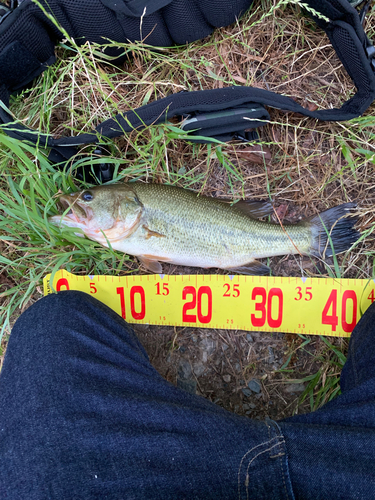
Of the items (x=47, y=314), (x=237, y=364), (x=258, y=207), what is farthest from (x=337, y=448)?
(x=47, y=314)

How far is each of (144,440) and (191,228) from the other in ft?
4.92

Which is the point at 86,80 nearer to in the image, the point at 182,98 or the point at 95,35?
the point at 95,35

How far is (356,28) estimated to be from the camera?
8.05 ft

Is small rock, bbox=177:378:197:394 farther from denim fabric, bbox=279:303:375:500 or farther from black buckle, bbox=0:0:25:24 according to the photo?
black buckle, bbox=0:0:25:24

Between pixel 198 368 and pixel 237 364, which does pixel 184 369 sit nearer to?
pixel 198 368

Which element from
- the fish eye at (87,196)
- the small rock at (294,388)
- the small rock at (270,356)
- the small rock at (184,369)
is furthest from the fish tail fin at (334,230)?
the fish eye at (87,196)

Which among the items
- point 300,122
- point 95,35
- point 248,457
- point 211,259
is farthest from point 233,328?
point 95,35

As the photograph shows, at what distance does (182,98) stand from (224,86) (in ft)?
1.68

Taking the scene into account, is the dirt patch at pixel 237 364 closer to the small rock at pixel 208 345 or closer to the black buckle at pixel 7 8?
the small rock at pixel 208 345

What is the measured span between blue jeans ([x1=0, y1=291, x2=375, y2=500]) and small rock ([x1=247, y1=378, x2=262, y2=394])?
0.66 meters

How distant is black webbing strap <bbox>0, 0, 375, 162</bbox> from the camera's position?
8.20 feet

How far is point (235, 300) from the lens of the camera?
272 cm

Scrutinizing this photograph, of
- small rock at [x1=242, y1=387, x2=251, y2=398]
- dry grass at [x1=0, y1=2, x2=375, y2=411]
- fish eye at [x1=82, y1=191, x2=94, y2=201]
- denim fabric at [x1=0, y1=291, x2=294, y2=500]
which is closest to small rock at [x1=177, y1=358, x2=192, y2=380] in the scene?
small rock at [x1=242, y1=387, x2=251, y2=398]

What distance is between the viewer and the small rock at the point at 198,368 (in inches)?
107
